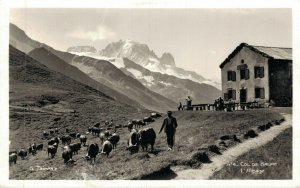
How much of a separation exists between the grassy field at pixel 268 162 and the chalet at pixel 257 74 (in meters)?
6.32

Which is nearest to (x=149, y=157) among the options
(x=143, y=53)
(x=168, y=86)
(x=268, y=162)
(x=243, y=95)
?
(x=268, y=162)

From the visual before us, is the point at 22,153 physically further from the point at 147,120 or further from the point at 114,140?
the point at 147,120

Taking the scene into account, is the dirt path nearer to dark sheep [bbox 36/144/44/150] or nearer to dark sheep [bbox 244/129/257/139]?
dark sheep [bbox 244/129/257/139]

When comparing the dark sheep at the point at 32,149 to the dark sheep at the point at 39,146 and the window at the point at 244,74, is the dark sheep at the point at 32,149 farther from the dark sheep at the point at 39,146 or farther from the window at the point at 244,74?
the window at the point at 244,74

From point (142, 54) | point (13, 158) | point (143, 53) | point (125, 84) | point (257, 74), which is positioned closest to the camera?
point (13, 158)

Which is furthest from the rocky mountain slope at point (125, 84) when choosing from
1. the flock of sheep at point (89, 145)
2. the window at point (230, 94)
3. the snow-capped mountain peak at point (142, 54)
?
the flock of sheep at point (89, 145)

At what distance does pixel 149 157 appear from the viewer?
2105 centimetres

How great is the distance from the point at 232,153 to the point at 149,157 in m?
4.70

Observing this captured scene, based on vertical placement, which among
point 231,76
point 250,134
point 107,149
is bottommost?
point 107,149

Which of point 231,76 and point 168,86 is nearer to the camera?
point 231,76

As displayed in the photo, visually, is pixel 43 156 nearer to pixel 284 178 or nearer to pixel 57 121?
pixel 57 121

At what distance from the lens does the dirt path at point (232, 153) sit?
1948 cm
